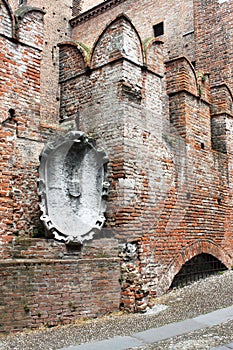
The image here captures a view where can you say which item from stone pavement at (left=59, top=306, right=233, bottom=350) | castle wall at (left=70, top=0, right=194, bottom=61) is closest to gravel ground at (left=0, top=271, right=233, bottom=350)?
stone pavement at (left=59, top=306, right=233, bottom=350)

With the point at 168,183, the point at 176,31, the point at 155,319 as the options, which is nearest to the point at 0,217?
the point at 155,319

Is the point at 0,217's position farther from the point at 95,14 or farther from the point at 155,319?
the point at 95,14

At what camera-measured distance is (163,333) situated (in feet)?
18.3

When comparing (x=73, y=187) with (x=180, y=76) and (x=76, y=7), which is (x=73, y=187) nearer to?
(x=180, y=76)

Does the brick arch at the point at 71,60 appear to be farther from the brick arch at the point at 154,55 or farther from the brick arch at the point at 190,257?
the brick arch at the point at 190,257

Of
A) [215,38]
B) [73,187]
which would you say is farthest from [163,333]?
[215,38]

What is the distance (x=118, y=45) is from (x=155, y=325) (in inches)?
189

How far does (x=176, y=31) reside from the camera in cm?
1398

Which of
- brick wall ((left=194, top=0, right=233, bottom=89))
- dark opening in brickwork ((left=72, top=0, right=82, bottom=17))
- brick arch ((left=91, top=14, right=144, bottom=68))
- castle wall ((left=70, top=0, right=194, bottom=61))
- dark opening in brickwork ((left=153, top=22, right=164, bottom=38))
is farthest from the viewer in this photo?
dark opening in brickwork ((left=72, top=0, right=82, bottom=17))

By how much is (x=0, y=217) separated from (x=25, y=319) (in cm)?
156

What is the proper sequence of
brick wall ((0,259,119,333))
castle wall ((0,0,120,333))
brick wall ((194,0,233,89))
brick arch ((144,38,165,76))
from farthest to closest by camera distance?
brick wall ((194,0,233,89)) → brick arch ((144,38,165,76)) → castle wall ((0,0,120,333)) → brick wall ((0,259,119,333))

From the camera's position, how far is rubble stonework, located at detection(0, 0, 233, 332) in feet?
21.0

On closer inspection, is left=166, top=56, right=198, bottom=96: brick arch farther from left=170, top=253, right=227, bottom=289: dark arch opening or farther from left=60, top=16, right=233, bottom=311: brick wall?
left=170, top=253, right=227, bottom=289: dark arch opening

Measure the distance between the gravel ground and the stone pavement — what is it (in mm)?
153
